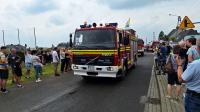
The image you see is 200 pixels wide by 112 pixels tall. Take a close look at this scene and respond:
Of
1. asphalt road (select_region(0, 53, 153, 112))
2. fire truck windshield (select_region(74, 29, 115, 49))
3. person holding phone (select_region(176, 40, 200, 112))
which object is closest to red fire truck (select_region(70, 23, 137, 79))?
fire truck windshield (select_region(74, 29, 115, 49))

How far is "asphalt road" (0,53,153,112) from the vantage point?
1005cm

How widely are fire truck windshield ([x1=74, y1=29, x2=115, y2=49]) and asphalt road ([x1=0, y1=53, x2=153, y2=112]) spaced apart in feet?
5.83

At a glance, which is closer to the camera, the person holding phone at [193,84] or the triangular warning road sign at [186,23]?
the person holding phone at [193,84]

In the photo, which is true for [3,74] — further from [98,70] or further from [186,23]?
[186,23]

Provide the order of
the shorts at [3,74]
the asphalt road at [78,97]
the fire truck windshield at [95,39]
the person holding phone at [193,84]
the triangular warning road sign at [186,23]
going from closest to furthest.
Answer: the person holding phone at [193,84]
the asphalt road at [78,97]
the shorts at [3,74]
the fire truck windshield at [95,39]
the triangular warning road sign at [186,23]

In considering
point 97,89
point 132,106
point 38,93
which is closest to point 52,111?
point 132,106

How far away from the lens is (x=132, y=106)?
10.3 m

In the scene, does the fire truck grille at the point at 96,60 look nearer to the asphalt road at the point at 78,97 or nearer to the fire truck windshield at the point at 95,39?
the fire truck windshield at the point at 95,39

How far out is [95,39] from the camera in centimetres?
1558

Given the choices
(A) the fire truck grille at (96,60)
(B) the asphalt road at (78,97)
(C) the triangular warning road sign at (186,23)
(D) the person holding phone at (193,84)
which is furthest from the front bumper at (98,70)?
(D) the person holding phone at (193,84)

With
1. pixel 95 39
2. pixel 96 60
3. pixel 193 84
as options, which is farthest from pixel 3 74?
pixel 193 84

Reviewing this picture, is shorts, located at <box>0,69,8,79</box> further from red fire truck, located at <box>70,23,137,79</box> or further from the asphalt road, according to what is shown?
red fire truck, located at <box>70,23,137,79</box>

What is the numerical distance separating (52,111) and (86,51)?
6084 mm

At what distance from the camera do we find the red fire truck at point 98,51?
15039 millimetres
